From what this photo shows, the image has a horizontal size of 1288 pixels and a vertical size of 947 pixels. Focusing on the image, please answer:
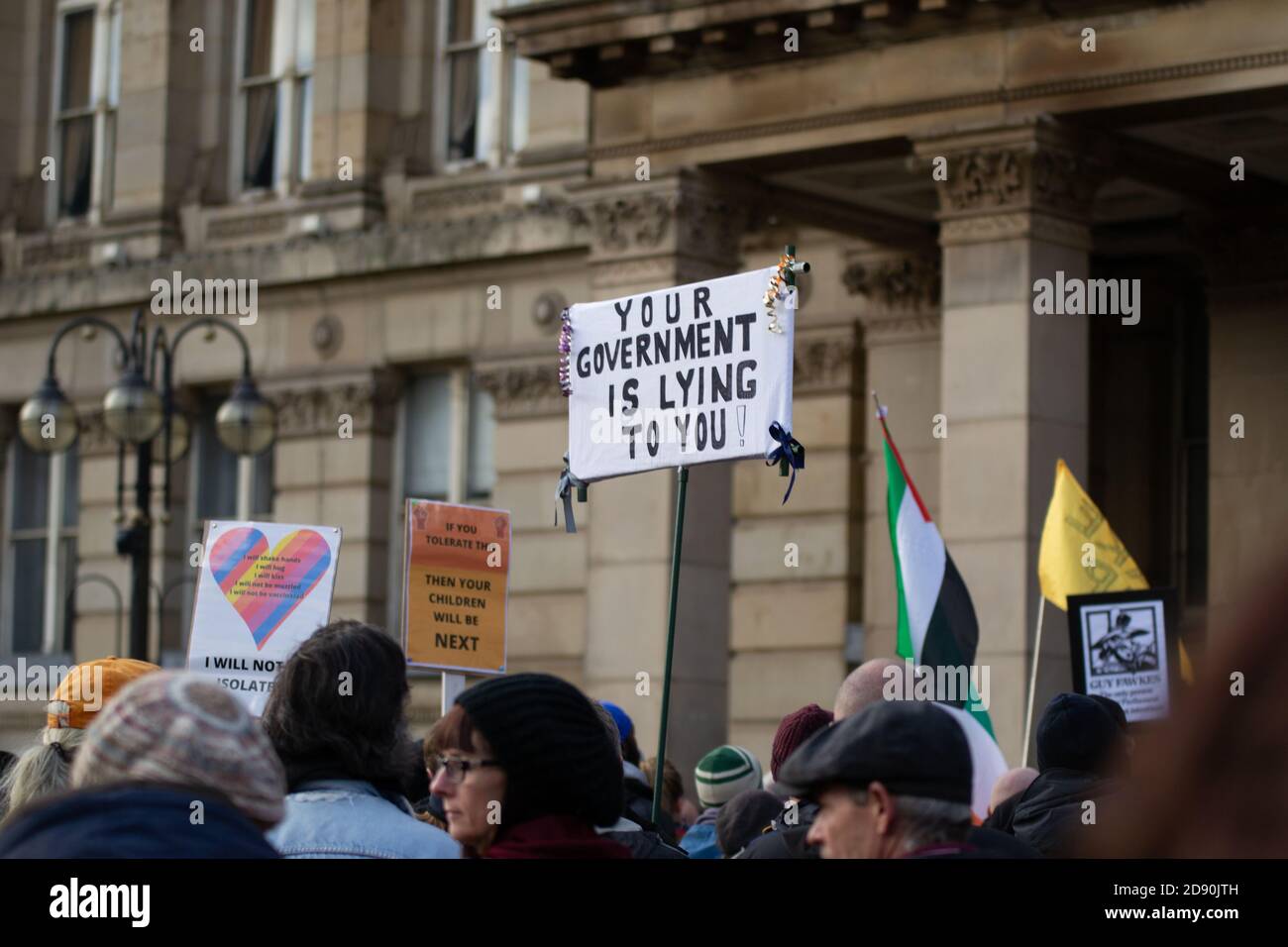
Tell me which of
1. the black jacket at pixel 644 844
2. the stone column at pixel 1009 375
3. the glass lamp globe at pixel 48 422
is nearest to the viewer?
the black jacket at pixel 644 844

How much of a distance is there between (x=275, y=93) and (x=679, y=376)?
1938cm

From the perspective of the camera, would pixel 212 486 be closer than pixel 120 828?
No

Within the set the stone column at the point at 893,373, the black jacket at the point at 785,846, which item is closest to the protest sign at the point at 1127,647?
the black jacket at the point at 785,846

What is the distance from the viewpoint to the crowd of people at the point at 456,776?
3131 mm

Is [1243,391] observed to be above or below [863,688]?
above

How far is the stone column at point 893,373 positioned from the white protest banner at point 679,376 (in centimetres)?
1194

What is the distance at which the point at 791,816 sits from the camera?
276 inches

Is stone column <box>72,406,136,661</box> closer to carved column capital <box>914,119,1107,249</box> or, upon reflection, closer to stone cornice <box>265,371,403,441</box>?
stone cornice <box>265,371,403,441</box>

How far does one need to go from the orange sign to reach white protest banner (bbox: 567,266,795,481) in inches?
63.9

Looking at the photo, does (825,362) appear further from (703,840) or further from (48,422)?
(703,840)

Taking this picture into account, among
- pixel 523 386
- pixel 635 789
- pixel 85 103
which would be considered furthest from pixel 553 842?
pixel 85 103

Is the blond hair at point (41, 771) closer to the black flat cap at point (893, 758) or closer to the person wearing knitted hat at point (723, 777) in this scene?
the black flat cap at point (893, 758)

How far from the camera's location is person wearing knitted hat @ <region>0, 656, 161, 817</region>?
5.93 meters

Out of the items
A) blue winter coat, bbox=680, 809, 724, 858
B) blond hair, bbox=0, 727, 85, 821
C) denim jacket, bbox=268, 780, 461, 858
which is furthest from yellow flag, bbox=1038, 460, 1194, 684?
denim jacket, bbox=268, 780, 461, 858
